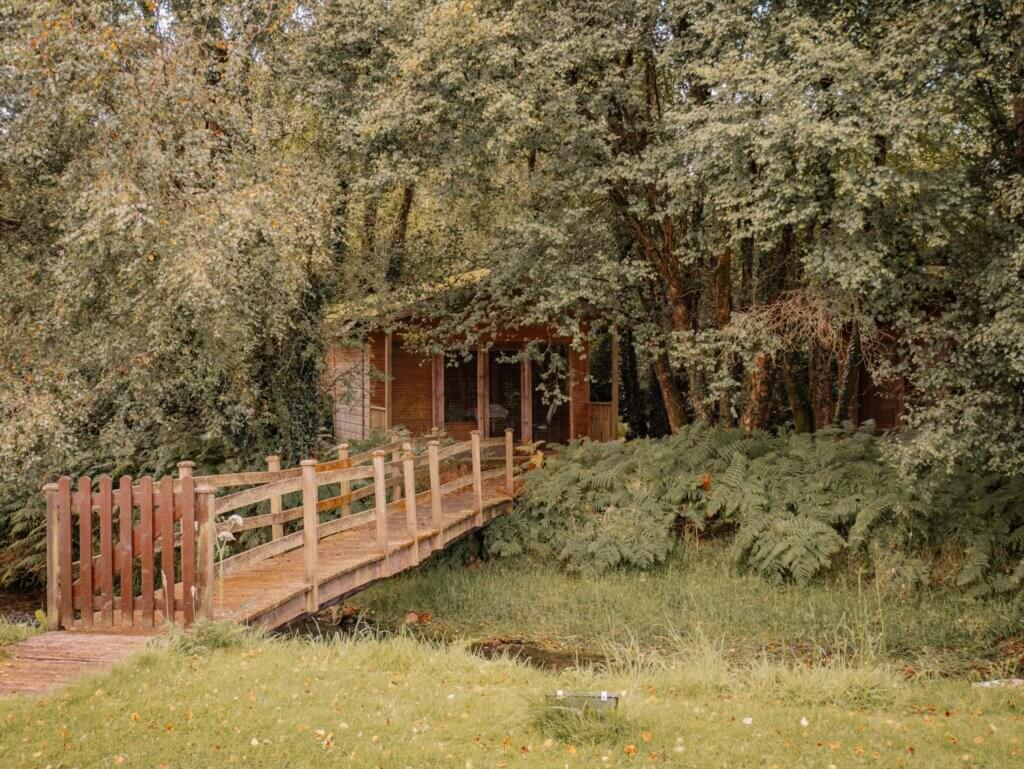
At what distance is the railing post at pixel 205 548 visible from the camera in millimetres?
7281

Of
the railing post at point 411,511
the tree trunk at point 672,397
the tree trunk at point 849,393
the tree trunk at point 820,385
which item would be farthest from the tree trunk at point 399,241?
the tree trunk at point 849,393

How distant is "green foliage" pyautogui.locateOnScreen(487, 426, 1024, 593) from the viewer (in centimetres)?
1150

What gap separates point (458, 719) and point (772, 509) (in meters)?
8.04

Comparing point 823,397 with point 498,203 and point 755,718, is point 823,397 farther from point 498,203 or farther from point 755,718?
point 755,718

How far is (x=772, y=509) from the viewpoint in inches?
505

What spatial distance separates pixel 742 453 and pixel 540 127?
587 cm

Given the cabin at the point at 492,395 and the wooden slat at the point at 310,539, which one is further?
the cabin at the point at 492,395

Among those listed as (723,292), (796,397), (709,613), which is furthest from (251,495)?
(796,397)

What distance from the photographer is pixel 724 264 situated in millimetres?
15484

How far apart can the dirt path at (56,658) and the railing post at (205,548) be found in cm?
51

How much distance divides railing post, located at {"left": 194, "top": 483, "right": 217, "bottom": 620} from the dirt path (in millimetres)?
509

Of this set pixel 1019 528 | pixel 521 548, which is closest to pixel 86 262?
pixel 521 548

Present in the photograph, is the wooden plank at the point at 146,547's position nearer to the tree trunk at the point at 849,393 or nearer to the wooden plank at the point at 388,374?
the wooden plank at the point at 388,374

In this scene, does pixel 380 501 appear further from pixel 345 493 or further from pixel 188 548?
pixel 188 548
